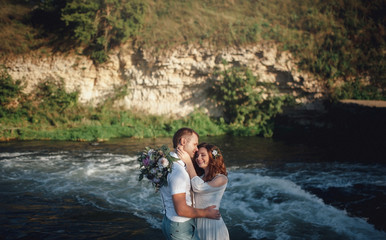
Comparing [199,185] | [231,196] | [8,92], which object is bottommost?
[231,196]

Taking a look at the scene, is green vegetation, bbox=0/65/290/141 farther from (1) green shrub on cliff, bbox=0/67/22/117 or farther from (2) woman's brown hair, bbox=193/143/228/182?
(2) woman's brown hair, bbox=193/143/228/182

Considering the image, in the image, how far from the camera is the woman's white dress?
287 centimetres

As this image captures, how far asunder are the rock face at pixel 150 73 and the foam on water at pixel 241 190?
26.4 feet

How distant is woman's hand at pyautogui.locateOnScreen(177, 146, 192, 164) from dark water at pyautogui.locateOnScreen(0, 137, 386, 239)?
280 cm

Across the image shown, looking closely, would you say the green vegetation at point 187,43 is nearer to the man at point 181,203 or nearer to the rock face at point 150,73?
the rock face at point 150,73

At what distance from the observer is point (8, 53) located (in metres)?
17.8

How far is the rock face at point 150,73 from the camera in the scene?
17.2 metres

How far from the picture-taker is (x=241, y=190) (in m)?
7.51

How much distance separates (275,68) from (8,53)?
17307 millimetres

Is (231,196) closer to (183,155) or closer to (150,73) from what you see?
(183,155)

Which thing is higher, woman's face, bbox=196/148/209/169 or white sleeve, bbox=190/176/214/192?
woman's face, bbox=196/148/209/169

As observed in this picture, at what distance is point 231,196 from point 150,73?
13.2 metres

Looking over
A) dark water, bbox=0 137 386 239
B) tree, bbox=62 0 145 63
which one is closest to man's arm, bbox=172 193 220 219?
dark water, bbox=0 137 386 239

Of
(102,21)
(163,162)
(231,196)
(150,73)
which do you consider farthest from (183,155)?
(102,21)
